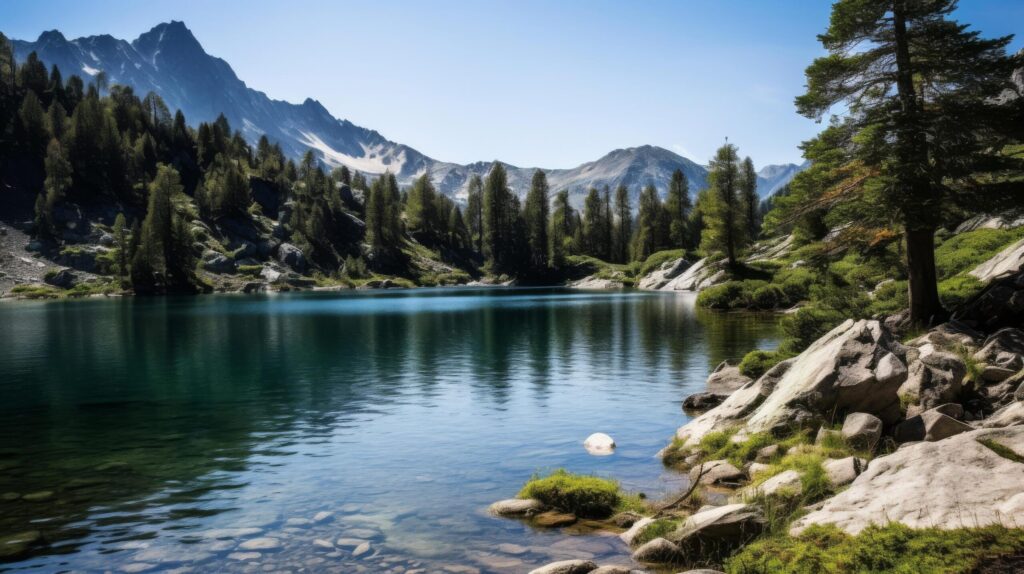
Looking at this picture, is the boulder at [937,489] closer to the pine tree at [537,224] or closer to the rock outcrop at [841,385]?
the rock outcrop at [841,385]

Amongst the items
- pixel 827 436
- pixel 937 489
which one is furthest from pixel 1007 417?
pixel 937 489

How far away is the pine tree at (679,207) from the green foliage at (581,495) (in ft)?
481

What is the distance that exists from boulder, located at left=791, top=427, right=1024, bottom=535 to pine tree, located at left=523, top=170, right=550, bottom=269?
595ft

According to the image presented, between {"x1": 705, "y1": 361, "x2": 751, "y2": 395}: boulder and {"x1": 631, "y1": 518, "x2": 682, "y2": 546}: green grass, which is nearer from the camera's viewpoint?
{"x1": 631, "y1": 518, "x2": 682, "y2": 546}: green grass

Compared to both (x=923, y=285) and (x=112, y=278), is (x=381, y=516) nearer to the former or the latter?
(x=923, y=285)

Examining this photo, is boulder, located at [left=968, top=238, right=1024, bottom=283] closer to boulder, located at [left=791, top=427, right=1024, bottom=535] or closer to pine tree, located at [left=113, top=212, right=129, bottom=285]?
boulder, located at [left=791, top=427, right=1024, bottom=535]

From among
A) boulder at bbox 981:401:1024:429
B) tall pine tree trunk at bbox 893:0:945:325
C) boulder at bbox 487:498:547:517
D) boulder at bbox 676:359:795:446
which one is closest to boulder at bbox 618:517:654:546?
boulder at bbox 487:498:547:517

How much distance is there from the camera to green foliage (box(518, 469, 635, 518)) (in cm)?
1452

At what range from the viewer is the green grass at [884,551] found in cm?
836

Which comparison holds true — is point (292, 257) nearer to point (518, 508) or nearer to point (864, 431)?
point (518, 508)

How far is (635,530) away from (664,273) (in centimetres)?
12152

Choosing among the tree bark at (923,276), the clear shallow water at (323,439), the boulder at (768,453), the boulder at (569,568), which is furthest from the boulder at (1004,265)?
the boulder at (569,568)

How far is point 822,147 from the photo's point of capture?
27.9m

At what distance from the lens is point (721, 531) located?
1135 centimetres
